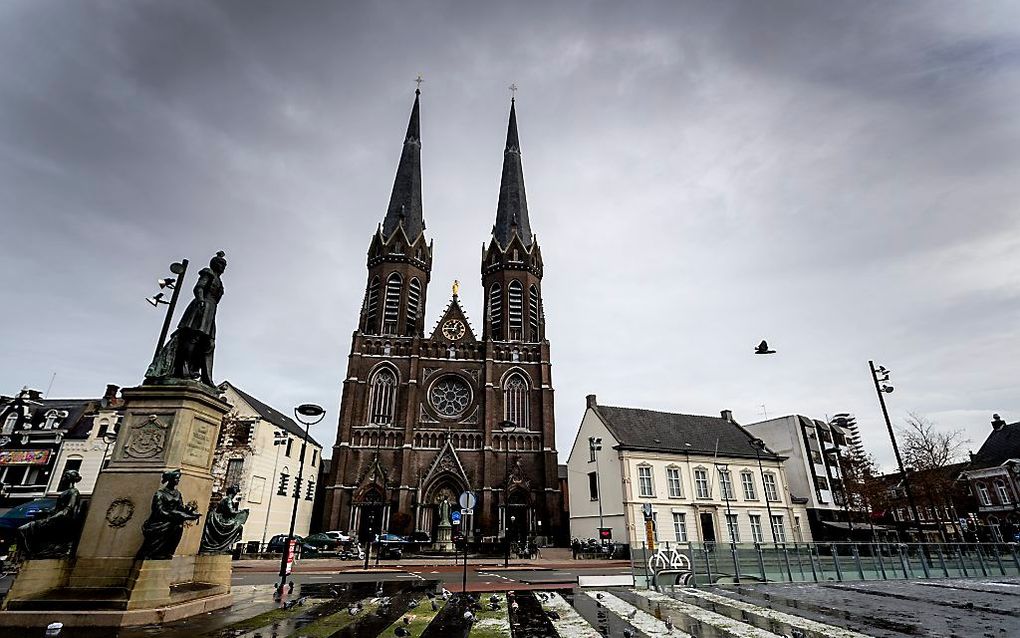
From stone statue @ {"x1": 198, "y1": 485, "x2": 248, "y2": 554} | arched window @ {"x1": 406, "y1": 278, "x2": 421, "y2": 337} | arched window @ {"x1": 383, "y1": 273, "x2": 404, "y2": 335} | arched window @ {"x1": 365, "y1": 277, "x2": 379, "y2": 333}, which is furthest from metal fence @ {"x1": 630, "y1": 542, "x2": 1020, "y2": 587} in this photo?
arched window @ {"x1": 365, "y1": 277, "x2": 379, "y2": 333}

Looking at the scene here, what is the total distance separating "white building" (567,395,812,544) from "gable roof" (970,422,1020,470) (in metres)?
28.0

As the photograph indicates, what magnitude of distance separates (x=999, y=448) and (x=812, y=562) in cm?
5669

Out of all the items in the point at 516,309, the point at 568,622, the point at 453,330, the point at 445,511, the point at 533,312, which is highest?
the point at 516,309

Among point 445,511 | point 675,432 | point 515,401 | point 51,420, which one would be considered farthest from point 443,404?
point 51,420

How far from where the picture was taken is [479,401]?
47219 millimetres

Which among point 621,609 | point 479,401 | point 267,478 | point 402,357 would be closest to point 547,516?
point 479,401

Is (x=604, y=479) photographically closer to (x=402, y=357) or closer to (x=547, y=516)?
(x=547, y=516)

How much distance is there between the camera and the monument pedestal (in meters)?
6.42

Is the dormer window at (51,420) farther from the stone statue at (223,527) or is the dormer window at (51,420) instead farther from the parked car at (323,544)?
the stone statue at (223,527)

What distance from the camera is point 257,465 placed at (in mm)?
35750

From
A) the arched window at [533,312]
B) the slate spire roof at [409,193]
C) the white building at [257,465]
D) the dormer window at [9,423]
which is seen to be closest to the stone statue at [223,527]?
the white building at [257,465]

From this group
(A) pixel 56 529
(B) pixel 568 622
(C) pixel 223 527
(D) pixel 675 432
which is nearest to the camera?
(A) pixel 56 529

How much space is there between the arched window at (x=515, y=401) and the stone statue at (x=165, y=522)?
3994 centimetres

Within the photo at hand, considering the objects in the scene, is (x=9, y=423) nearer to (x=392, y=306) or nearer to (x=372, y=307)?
(x=372, y=307)
